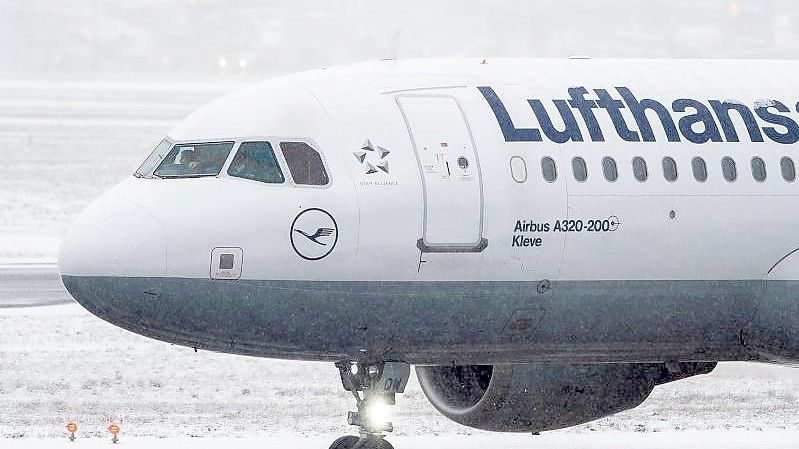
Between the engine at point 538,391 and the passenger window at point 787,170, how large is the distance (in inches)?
88.9

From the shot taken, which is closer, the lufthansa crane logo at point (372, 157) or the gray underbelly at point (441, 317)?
the gray underbelly at point (441, 317)

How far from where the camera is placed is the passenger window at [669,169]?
1658cm

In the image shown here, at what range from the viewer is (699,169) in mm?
16750

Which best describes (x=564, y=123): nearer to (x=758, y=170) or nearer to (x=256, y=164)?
(x=758, y=170)

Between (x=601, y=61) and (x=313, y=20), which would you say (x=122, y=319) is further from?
(x=313, y=20)

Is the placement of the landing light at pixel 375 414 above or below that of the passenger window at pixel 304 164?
below

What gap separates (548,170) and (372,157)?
1.76 metres

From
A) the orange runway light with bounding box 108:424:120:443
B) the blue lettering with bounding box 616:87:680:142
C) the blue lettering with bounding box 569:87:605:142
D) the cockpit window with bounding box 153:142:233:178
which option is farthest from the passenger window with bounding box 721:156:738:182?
the orange runway light with bounding box 108:424:120:443

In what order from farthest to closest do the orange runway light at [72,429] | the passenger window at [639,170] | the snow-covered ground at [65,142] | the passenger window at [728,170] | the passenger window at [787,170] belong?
the snow-covered ground at [65,142], the orange runway light at [72,429], the passenger window at [787,170], the passenger window at [728,170], the passenger window at [639,170]

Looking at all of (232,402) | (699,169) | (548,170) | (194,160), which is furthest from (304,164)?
(232,402)

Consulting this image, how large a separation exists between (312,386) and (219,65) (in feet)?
341

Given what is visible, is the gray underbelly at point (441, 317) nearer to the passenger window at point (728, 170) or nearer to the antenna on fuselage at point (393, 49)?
the passenger window at point (728, 170)

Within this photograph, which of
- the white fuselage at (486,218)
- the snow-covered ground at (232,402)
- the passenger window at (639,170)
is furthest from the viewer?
the snow-covered ground at (232,402)

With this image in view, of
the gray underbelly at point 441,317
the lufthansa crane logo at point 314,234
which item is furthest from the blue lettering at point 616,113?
the lufthansa crane logo at point 314,234
